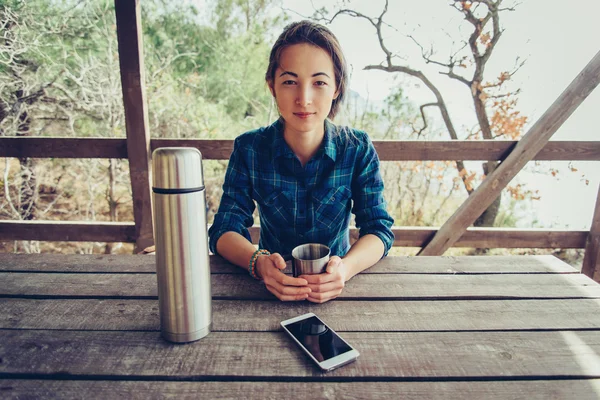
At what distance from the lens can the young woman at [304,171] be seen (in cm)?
126

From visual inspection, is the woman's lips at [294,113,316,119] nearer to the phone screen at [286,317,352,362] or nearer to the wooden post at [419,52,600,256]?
the phone screen at [286,317,352,362]

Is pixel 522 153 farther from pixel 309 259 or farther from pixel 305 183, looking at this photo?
pixel 309 259

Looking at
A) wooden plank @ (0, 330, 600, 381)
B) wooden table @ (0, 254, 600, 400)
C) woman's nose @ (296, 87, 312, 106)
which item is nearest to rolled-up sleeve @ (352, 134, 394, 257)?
wooden table @ (0, 254, 600, 400)

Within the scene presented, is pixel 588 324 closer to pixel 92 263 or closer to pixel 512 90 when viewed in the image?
pixel 92 263

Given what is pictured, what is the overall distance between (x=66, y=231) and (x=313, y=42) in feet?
6.68

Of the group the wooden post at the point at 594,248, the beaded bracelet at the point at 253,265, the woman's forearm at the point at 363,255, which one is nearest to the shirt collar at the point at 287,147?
the woman's forearm at the point at 363,255

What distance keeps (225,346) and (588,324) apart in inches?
32.0

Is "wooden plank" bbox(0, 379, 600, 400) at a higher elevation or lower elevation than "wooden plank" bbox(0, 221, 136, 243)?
higher

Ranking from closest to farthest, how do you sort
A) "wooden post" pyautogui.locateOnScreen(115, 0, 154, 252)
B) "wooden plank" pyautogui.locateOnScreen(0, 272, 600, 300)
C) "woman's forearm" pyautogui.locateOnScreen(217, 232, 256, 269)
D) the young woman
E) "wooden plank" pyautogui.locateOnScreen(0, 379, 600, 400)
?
"wooden plank" pyautogui.locateOnScreen(0, 379, 600, 400), "wooden plank" pyautogui.locateOnScreen(0, 272, 600, 300), "woman's forearm" pyautogui.locateOnScreen(217, 232, 256, 269), the young woman, "wooden post" pyautogui.locateOnScreen(115, 0, 154, 252)

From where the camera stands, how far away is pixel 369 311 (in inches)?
36.6

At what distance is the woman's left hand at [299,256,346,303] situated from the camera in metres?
0.96

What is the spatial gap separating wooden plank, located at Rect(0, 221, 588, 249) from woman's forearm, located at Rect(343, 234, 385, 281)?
122 centimetres

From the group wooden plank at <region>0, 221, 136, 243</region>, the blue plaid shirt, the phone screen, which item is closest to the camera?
the phone screen

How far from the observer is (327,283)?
0.97m
